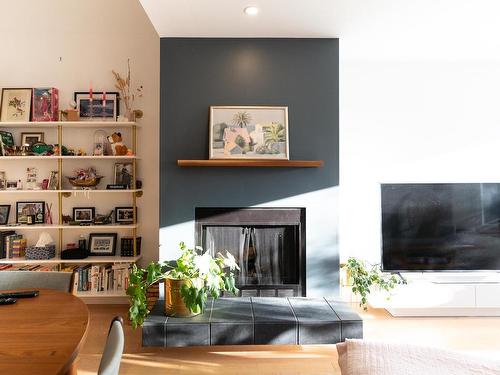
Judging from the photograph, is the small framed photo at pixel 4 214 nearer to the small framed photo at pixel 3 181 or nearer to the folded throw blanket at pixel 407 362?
the small framed photo at pixel 3 181

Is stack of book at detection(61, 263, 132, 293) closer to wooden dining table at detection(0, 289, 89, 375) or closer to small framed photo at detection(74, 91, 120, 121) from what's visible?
small framed photo at detection(74, 91, 120, 121)

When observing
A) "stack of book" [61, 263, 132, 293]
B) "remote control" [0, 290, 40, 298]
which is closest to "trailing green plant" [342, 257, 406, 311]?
"stack of book" [61, 263, 132, 293]

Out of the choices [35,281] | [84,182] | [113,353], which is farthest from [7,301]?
[84,182]

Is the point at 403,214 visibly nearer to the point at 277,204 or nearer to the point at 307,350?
the point at 277,204

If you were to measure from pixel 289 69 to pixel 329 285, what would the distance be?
1796 millimetres

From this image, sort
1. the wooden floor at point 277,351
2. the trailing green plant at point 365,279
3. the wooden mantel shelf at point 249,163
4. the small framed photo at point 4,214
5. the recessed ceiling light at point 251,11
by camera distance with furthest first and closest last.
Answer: the small framed photo at point 4,214 → the trailing green plant at point 365,279 → the wooden mantel shelf at point 249,163 → the recessed ceiling light at point 251,11 → the wooden floor at point 277,351

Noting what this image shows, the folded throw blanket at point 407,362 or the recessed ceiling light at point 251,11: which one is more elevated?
the recessed ceiling light at point 251,11

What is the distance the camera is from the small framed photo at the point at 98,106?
3.82 meters

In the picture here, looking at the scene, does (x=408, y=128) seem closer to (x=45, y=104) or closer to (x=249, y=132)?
(x=249, y=132)

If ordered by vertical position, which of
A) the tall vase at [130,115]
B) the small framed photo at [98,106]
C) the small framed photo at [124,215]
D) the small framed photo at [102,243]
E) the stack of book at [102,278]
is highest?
the small framed photo at [98,106]

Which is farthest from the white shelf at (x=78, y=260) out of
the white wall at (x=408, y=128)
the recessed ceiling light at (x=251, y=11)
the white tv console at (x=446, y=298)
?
the white tv console at (x=446, y=298)

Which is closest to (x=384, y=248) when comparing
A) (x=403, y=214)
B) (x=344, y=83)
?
(x=403, y=214)

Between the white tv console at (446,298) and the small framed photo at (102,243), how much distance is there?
8.71 feet

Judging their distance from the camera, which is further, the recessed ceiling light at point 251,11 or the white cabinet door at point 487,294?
the white cabinet door at point 487,294
